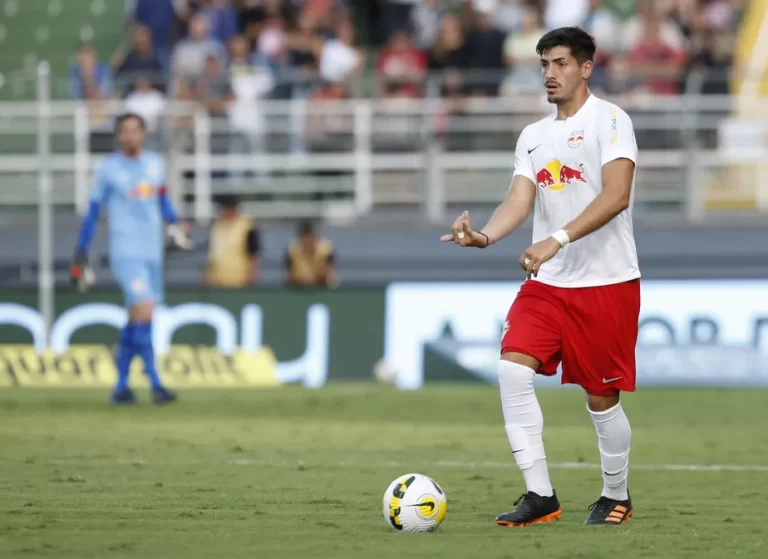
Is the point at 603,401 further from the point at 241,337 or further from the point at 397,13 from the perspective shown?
the point at 397,13

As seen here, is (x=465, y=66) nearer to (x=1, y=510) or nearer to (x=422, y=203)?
(x=422, y=203)

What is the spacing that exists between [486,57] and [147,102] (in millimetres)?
4301

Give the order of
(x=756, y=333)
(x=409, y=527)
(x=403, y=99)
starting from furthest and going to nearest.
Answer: (x=403, y=99) → (x=756, y=333) → (x=409, y=527)

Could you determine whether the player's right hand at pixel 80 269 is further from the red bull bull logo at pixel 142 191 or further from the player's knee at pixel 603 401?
the player's knee at pixel 603 401

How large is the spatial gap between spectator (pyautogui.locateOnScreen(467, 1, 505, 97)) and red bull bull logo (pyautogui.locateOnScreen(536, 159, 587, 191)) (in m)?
11.7

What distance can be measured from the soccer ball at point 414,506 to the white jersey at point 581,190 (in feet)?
3.88

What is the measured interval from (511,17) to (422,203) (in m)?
2.86

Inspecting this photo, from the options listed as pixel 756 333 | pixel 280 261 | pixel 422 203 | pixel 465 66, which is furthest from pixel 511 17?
pixel 756 333

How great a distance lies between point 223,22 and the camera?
19.9 meters

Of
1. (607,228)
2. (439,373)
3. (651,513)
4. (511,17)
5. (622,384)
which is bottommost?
(439,373)

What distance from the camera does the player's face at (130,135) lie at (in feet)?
44.4

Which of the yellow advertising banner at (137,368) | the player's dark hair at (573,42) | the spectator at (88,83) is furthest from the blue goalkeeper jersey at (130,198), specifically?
the player's dark hair at (573,42)

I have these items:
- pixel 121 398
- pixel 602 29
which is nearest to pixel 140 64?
pixel 602 29

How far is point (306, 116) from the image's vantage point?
18.8 meters
